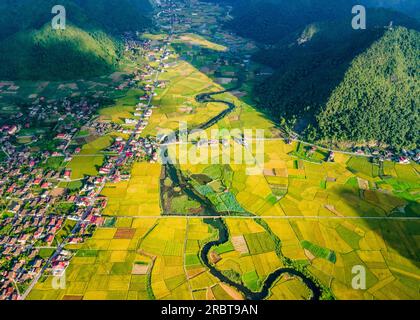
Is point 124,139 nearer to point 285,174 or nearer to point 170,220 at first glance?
point 170,220

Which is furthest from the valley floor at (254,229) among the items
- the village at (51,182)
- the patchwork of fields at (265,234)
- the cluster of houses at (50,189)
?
the cluster of houses at (50,189)

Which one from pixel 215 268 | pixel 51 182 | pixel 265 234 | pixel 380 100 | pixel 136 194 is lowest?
pixel 215 268

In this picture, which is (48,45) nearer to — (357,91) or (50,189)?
(50,189)

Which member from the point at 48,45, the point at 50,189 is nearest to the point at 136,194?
the point at 50,189

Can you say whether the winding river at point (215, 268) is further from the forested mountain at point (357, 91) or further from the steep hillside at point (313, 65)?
the steep hillside at point (313, 65)

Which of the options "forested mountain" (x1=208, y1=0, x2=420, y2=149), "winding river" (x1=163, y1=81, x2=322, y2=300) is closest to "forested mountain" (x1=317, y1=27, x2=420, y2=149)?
"forested mountain" (x1=208, y1=0, x2=420, y2=149)
